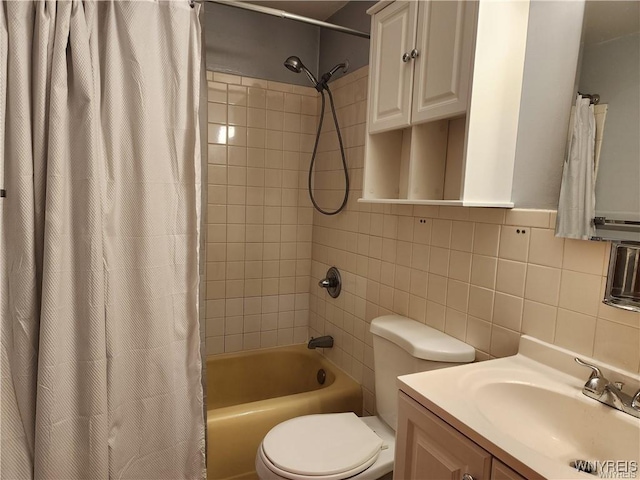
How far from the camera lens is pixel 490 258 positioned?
4.18ft

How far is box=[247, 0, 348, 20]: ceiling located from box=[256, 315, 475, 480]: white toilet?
1694 millimetres

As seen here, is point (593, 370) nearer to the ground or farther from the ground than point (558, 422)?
farther from the ground

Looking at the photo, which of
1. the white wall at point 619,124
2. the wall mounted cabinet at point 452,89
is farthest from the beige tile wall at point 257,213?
the white wall at point 619,124

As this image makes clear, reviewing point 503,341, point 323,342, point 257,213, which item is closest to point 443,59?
point 503,341

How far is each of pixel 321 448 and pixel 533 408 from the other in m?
0.71

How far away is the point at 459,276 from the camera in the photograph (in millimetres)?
1395

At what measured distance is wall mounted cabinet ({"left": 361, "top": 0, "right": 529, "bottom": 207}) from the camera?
114 cm

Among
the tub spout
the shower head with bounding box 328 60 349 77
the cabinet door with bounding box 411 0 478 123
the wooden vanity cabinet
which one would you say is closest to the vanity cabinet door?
the wooden vanity cabinet

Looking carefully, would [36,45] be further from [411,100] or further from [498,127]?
[498,127]

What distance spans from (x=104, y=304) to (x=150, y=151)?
0.54m

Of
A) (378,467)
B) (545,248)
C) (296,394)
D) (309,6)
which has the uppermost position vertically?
(309,6)

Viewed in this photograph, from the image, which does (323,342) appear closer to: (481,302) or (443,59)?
(481,302)

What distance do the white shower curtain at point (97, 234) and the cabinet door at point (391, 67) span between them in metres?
0.66

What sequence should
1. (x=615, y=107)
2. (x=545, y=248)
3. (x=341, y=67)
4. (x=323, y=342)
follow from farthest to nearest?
1. (x=323, y=342)
2. (x=341, y=67)
3. (x=545, y=248)
4. (x=615, y=107)
